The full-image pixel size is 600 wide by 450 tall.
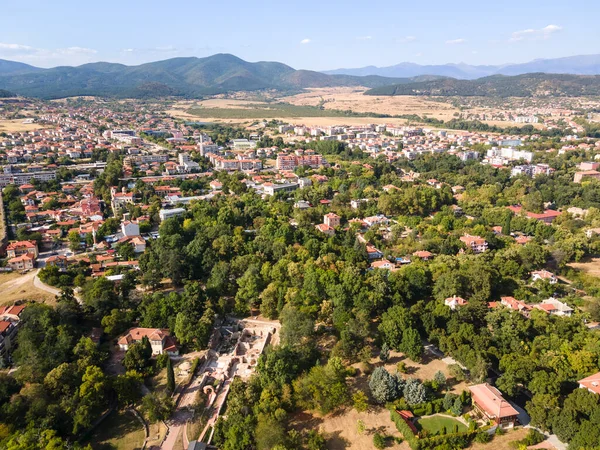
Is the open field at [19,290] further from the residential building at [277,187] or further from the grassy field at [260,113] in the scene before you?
the grassy field at [260,113]

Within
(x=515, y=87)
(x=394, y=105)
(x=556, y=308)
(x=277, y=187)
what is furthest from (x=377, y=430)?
(x=515, y=87)

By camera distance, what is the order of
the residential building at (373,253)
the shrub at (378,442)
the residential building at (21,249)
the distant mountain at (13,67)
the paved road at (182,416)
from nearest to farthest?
the shrub at (378,442) → the paved road at (182,416) → the residential building at (21,249) → the residential building at (373,253) → the distant mountain at (13,67)

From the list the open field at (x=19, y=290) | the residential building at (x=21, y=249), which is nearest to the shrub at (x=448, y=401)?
the open field at (x=19, y=290)

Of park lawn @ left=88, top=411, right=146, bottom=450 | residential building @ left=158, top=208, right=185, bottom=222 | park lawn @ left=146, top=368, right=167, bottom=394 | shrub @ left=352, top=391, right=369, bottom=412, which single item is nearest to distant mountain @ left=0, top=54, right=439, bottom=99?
residential building @ left=158, top=208, right=185, bottom=222

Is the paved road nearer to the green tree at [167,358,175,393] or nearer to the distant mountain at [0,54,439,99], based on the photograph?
the green tree at [167,358,175,393]

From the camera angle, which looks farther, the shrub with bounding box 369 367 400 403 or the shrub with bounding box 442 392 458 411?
the shrub with bounding box 369 367 400 403

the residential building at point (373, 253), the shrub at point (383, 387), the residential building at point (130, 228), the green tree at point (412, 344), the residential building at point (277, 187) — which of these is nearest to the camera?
the shrub at point (383, 387)
